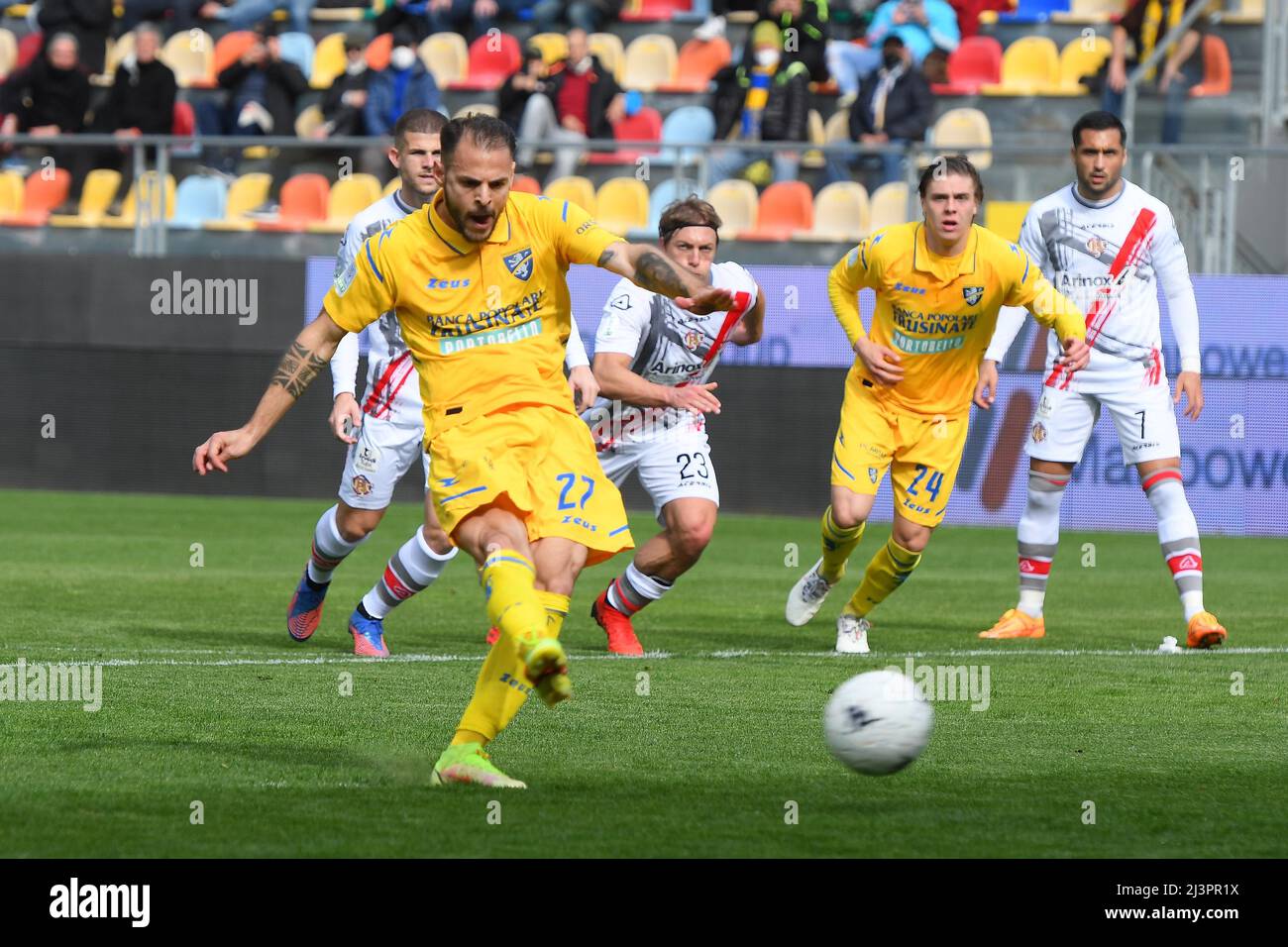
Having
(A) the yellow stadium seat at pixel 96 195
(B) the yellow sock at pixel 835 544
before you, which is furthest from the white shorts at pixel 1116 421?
(A) the yellow stadium seat at pixel 96 195

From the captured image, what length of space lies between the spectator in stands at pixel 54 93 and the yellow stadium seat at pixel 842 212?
754 cm

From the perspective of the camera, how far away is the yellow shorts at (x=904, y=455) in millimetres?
9297

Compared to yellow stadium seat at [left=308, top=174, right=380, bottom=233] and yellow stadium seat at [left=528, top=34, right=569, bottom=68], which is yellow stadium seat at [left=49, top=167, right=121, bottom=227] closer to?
yellow stadium seat at [left=308, top=174, right=380, bottom=233]

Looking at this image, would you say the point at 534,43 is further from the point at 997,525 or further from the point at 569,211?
the point at 569,211

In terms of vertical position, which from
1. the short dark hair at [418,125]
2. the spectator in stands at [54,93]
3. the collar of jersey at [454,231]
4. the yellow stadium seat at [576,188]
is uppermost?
the spectator in stands at [54,93]

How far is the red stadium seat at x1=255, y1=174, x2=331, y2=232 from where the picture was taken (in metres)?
18.9

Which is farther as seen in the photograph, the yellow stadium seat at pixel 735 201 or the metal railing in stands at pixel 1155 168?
the yellow stadium seat at pixel 735 201

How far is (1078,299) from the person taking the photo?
10.2 meters

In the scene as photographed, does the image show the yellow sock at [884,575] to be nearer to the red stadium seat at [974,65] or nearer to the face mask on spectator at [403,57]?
the red stadium seat at [974,65]

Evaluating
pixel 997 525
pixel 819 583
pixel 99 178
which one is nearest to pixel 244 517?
pixel 99 178

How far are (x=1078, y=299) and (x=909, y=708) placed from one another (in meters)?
4.89

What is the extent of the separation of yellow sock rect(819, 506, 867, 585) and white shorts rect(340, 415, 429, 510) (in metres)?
1.88

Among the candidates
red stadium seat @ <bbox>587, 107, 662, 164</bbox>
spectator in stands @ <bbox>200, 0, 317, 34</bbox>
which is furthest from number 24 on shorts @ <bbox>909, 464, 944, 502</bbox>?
spectator in stands @ <bbox>200, 0, 317, 34</bbox>
